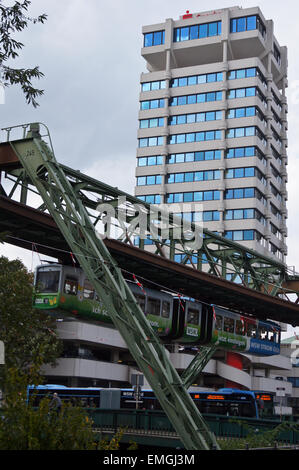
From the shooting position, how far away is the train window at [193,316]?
36.6m

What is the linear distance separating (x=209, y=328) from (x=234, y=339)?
116 inches

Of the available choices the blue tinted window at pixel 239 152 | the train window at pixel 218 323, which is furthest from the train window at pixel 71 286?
the blue tinted window at pixel 239 152

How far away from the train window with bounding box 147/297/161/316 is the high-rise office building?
5496cm

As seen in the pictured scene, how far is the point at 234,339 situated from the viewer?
4019cm

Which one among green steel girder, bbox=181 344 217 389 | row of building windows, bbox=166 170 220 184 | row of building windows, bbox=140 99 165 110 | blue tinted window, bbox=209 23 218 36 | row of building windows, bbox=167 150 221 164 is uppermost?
blue tinted window, bbox=209 23 218 36

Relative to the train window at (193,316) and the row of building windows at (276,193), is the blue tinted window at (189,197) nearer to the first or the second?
the row of building windows at (276,193)

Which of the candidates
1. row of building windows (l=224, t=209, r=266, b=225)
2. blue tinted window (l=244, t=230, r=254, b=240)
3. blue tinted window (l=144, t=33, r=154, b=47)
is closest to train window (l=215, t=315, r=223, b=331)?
blue tinted window (l=244, t=230, r=254, b=240)

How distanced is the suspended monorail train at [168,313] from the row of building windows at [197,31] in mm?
60211

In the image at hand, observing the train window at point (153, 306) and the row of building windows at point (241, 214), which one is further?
the row of building windows at point (241, 214)

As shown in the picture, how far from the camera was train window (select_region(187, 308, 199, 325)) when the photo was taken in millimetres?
36619

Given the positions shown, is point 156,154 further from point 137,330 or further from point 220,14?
point 137,330

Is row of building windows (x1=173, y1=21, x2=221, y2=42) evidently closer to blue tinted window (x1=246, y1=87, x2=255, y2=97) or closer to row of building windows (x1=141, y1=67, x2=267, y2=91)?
row of building windows (x1=141, y1=67, x2=267, y2=91)

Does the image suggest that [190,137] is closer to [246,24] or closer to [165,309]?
[246,24]

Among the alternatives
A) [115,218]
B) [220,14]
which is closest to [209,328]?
[115,218]
